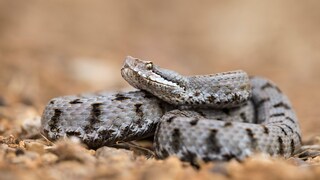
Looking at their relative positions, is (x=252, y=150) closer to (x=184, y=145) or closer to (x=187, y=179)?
(x=184, y=145)

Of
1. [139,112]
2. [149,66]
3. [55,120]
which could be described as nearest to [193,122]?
[139,112]

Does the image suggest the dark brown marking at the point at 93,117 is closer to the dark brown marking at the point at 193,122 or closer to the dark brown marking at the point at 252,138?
the dark brown marking at the point at 193,122

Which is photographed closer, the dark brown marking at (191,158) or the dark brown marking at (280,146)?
the dark brown marking at (191,158)

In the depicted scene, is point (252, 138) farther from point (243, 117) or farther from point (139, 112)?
point (243, 117)

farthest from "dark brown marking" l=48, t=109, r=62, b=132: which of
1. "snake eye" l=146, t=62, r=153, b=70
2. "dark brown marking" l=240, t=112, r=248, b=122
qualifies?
"dark brown marking" l=240, t=112, r=248, b=122

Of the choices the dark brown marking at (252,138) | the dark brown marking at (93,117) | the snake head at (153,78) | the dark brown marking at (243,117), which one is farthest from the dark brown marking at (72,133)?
the dark brown marking at (243,117)

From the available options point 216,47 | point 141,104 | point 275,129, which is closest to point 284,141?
point 275,129

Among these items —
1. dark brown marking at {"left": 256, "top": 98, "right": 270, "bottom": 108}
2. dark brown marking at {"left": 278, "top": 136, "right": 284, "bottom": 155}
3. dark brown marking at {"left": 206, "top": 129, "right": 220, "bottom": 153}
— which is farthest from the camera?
dark brown marking at {"left": 256, "top": 98, "right": 270, "bottom": 108}

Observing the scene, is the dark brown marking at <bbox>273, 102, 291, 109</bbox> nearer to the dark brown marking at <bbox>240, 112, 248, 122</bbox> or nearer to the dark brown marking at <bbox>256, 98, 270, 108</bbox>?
the dark brown marking at <bbox>256, 98, 270, 108</bbox>
